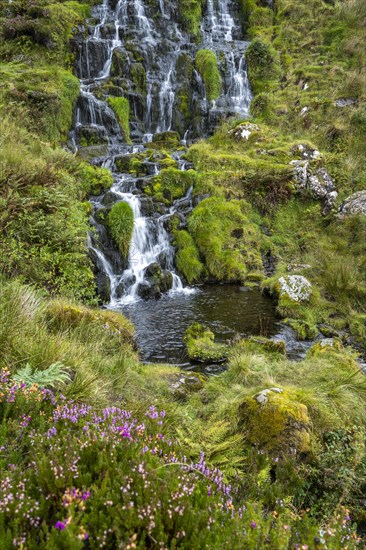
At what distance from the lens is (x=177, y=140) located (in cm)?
1855

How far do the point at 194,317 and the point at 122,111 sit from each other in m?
13.9

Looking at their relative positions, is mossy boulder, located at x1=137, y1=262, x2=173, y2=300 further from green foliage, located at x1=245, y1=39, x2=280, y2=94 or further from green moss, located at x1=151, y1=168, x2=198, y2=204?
green foliage, located at x1=245, y1=39, x2=280, y2=94

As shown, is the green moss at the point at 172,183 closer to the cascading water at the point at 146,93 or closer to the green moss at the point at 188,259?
the cascading water at the point at 146,93

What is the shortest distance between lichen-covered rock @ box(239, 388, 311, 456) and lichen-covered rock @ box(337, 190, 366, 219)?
1097cm

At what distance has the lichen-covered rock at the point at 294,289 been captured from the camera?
996 centimetres

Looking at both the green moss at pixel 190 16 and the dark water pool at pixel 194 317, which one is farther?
the green moss at pixel 190 16

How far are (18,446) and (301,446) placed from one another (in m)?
2.55

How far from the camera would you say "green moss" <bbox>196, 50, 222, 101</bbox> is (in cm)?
2109

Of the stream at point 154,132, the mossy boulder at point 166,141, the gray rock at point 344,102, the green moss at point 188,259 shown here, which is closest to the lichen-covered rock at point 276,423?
the stream at point 154,132

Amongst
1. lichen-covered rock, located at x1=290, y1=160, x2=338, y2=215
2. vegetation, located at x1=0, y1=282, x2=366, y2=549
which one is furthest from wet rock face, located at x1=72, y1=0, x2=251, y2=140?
vegetation, located at x1=0, y1=282, x2=366, y2=549

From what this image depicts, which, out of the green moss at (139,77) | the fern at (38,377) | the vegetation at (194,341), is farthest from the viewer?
the green moss at (139,77)

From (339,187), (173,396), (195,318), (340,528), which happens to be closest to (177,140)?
(339,187)

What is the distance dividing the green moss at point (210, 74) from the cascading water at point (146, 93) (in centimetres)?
33

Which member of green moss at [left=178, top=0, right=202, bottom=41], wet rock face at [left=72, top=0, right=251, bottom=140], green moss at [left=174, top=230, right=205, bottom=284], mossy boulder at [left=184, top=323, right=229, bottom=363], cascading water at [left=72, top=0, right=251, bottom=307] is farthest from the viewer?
green moss at [left=178, top=0, right=202, bottom=41]
